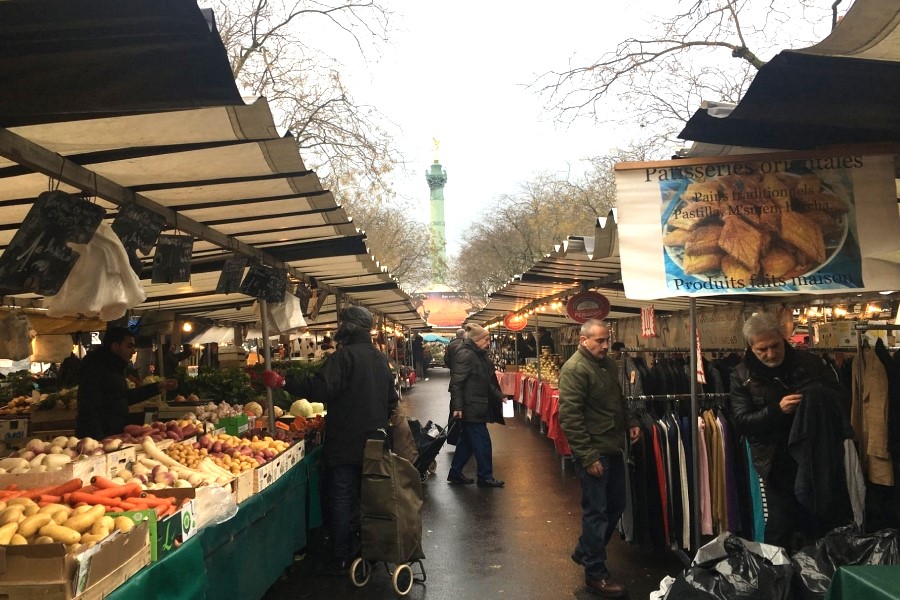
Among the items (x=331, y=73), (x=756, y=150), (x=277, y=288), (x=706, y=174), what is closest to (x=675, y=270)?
(x=706, y=174)

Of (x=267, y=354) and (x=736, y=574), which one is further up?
(x=267, y=354)

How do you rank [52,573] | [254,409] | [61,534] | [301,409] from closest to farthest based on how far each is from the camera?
[52,573] → [61,534] → [254,409] → [301,409]

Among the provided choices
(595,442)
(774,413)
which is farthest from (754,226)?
(595,442)

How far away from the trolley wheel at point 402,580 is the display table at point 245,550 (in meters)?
0.86

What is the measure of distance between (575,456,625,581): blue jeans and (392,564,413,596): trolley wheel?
1264 millimetres

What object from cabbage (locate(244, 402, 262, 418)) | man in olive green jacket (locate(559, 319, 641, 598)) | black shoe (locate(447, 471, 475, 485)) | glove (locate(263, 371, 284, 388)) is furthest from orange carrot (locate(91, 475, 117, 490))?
black shoe (locate(447, 471, 475, 485))

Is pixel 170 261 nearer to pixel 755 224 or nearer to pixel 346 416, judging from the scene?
pixel 346 416

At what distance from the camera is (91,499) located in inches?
143

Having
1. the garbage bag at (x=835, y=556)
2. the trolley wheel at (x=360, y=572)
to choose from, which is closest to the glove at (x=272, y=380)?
the trolley wheel at (x=360, y=572)

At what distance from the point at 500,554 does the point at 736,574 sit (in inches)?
110

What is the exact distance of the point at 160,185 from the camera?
15.8 ft

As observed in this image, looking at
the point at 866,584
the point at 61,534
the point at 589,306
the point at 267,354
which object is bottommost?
the point at 866,584

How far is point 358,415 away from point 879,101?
13.3 feet

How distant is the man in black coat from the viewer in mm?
6832
